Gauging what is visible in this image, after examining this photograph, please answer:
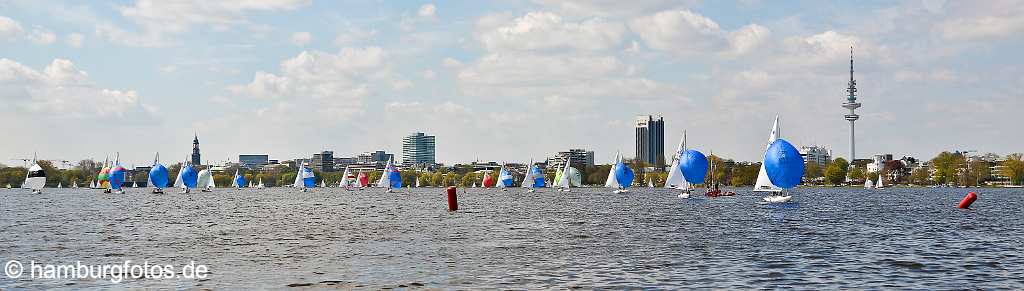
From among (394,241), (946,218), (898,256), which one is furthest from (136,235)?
(946,218)

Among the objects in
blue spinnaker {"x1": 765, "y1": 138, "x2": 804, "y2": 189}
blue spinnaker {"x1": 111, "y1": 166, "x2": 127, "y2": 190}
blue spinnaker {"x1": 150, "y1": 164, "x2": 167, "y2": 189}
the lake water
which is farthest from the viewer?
blue spinnaker {"x1": 150, "y1": 164, "x2": 167, "y2": 189}

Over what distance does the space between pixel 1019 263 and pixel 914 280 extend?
854cm

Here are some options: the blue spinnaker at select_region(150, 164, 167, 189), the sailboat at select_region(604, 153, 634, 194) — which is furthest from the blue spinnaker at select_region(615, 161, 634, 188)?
the blue spinnaker at select_region(150, 164, 167, 189)

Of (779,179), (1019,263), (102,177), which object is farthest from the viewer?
(102,177)

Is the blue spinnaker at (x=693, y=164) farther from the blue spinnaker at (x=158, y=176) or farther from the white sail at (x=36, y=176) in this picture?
the white sail at (x=36, y=176)

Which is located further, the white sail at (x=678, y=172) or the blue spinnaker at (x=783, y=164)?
the white sail at (x=678, y=172)

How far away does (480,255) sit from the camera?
4309 cm

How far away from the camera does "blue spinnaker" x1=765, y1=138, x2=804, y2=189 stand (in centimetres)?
9594

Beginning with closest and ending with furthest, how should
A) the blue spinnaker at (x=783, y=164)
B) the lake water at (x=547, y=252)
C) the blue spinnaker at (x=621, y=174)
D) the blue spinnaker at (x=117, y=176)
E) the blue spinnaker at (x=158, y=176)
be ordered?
the lake water at (x=547, y=252) < the blue spinnaker at (x=783, y=164) < the blue spinnaker at (x=117, y=176) < the blue spinnaker at (x=621, y=174) < the blue spinnaker at (x=158, y=176)

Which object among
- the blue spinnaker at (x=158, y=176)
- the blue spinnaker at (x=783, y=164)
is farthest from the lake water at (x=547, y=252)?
the blue spinnaker at (x=158, y=176)

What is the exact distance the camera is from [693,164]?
129m

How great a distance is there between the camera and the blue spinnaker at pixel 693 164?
424 ft

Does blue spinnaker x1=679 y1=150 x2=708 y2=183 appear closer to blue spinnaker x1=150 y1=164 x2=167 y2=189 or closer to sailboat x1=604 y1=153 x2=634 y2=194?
sailboat x1=604 y1=153 x2=634 y2=194

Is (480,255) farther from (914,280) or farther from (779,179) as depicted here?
(779,179)
